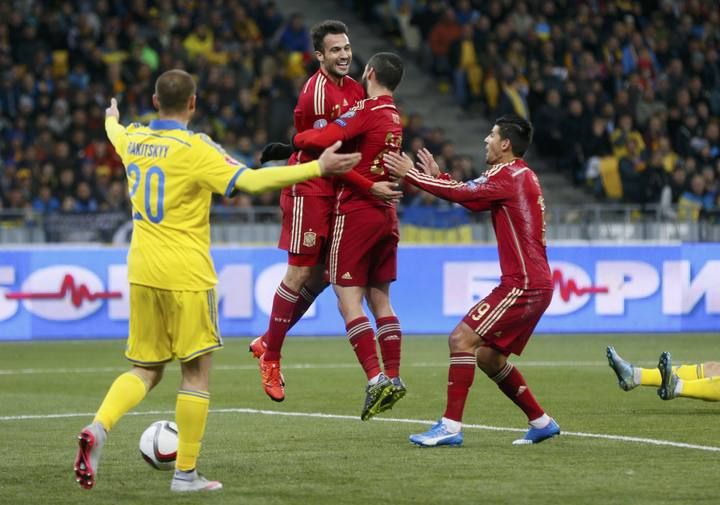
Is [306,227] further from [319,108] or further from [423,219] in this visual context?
[423,219]

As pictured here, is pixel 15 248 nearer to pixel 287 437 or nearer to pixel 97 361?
pixel 97 361

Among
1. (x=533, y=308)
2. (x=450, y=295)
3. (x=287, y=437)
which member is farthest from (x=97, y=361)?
(x=533, y=308)

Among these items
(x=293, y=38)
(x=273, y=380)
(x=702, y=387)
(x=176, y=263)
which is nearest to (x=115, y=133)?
(x=176, y=263)

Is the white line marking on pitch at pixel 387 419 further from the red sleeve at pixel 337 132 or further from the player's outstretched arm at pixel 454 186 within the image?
the red sleeve at pixel 337 132

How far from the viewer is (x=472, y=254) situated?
18.8 m

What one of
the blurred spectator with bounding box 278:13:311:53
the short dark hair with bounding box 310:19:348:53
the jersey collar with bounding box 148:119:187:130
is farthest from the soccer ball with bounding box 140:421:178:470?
the blurred spectator with bounding box 278:13:311:53

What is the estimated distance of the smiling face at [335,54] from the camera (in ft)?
32.8

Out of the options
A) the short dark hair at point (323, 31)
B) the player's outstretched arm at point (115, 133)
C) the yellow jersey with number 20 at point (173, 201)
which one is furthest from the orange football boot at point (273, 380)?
the yellow jersey with number 20 at point (173, 201)

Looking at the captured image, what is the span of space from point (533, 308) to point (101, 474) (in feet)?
9.13

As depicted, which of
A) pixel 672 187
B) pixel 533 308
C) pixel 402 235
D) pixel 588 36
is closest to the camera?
pixel 533 308

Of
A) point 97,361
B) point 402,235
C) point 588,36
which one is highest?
point 588,36

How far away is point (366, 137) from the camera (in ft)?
31.7

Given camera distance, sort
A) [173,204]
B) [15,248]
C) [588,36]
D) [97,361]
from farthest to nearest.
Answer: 1. [588,36]
2. [15,248]
3. [97,361]
4. [173,204]

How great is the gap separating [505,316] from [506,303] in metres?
0.08
